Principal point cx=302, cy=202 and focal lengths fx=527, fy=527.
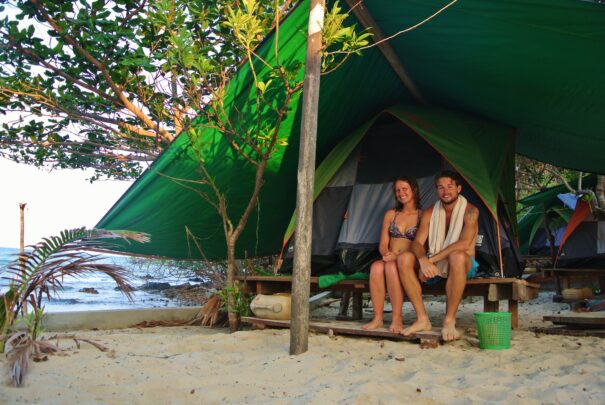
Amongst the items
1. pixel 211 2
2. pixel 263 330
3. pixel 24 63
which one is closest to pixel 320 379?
pixel 263 330

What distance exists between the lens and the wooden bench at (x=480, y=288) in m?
3.31

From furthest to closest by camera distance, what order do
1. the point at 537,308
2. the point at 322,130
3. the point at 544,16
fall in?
the point at 537,308, the point at 322,130, the point at 544,16

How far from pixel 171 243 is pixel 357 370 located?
2.99 meters

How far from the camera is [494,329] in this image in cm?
291

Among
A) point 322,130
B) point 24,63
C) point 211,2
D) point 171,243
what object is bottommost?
point 171,243

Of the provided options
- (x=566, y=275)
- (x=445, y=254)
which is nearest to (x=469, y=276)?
(x=445, y=254)

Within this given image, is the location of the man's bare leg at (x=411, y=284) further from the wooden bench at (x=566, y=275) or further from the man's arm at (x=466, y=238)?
the wooden bench at (x=566, y=275)

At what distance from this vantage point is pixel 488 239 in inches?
150

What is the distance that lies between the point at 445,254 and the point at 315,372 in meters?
1.24

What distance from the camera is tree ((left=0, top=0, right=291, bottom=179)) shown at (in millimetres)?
4434

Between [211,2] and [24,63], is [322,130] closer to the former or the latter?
[211,2]

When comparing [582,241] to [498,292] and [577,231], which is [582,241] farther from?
[498,292]

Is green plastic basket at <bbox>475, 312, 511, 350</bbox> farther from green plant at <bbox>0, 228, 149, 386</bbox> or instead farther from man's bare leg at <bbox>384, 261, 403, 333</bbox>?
green plant at <bbox>0, 228, 149, 386</bbox>

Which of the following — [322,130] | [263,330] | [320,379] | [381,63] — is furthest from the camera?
[322,130]
